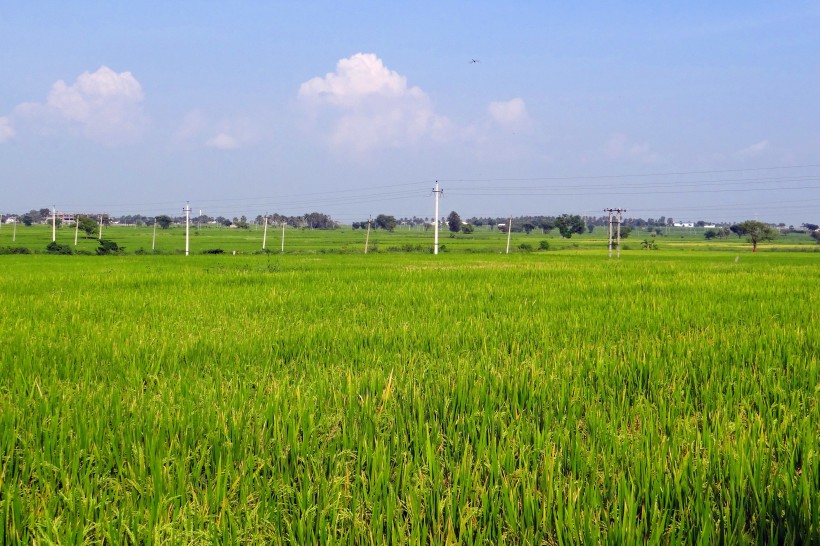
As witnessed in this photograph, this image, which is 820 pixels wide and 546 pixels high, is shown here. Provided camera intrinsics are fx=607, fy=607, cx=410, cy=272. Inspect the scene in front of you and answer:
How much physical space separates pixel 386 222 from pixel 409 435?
139 metres

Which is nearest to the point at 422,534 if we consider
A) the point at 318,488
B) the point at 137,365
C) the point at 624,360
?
the point at 318,488

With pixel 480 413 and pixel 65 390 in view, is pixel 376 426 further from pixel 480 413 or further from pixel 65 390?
pixel 65 390

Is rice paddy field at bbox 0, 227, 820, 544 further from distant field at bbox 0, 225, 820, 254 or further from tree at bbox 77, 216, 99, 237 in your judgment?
tree at bbox 77, 216, 99, 237

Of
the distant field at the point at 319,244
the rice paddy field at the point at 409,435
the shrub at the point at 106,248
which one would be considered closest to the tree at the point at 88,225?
the distant field at the point at 319,244

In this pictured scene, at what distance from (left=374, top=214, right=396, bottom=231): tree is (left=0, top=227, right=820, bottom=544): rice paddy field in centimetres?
12784

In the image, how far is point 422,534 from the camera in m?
1.85

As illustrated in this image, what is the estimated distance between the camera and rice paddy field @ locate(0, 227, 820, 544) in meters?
1.94

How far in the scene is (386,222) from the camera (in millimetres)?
140750

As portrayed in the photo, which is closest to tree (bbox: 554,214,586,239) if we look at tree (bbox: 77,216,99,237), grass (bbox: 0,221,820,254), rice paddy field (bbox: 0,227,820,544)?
grass (bbox: 0,221,820,254)

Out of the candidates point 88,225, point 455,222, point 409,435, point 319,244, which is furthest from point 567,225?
point 409,435

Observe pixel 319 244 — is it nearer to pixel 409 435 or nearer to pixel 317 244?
pixel 317 244

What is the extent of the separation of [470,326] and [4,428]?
4.20 m

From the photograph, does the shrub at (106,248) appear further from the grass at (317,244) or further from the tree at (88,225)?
the tree at (88,225)

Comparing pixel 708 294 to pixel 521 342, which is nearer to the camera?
pixel 521 342
